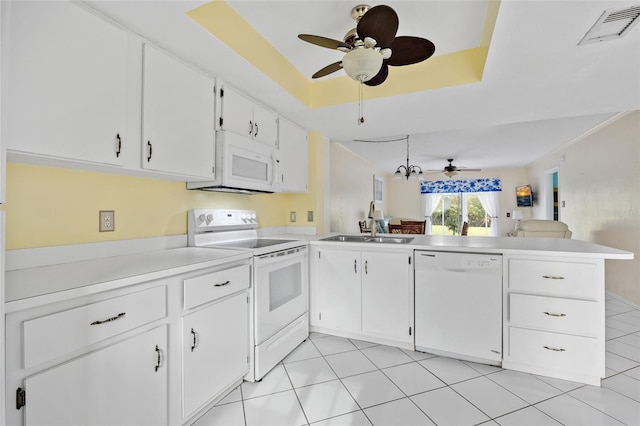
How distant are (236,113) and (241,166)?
1.31ft

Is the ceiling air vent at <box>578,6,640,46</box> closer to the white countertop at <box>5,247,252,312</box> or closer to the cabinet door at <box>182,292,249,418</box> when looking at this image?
the white countertop at <box>5,247,252,312</box>

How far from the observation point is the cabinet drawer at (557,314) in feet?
6.07

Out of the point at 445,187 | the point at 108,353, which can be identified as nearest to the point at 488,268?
the point at 108,353

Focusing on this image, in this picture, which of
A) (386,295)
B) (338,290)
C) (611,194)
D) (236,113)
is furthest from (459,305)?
(611,194)

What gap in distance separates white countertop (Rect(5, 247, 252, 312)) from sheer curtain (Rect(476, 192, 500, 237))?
851cm

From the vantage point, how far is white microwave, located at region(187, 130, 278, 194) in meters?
Answer: 2.01

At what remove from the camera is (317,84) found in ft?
8.37

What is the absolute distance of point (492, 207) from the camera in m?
8.32

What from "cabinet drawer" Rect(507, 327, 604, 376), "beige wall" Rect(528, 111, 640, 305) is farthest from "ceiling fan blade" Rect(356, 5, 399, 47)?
"beige wall" Rect(528, 111, 640, 305)

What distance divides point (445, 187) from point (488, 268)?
23.9 ft

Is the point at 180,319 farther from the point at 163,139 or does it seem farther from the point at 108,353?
the point at 163,139

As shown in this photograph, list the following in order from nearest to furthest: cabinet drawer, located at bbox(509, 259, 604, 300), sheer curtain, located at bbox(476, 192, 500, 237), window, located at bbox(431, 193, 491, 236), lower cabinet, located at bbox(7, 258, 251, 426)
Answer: lower cabinet, located at bbox(7, 258, 251, 426)
cabinet drawer, located at bbox(509, 259, 604, 300)
sheer curtain, located at bbox(476, 192, 500, 237)
window, located at bbox(431, 193, 491, 236)

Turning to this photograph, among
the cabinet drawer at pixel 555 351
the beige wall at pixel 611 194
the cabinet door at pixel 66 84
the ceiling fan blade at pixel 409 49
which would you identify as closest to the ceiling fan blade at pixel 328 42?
the ceiling fan blade at pixel 409 49

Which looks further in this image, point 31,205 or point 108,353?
point 31,205
